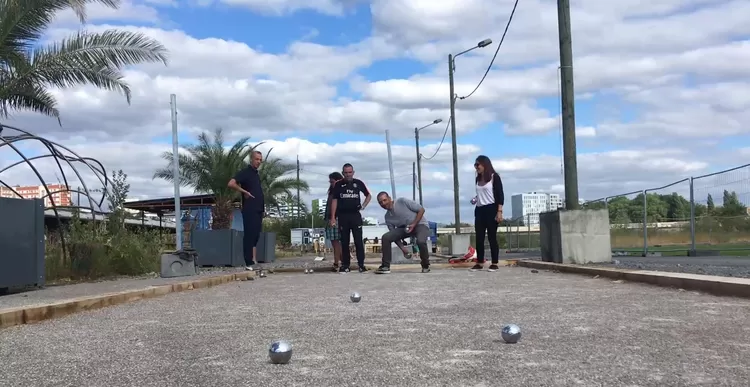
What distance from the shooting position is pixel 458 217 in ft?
98.0

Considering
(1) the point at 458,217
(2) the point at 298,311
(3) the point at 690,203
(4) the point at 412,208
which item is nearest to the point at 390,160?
(1) the point at 458,217

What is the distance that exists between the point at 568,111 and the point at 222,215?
17.0 metres

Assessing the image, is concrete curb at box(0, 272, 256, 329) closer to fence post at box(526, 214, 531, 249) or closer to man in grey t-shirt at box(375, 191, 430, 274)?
man in grey t-shirt at box(375, 191, 430, 274)

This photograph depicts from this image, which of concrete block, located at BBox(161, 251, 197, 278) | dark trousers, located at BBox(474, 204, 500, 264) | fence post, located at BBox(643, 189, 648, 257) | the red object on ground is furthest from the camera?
fence post, located at BBox(643, 189, 648, 257)


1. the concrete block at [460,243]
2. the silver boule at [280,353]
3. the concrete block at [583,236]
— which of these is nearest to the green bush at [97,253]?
the concrete block at [583,236]

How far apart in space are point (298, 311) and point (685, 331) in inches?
116

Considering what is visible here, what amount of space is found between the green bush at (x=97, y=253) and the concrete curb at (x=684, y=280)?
285 inches

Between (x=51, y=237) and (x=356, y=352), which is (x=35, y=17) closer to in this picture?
(x=51, y=237)

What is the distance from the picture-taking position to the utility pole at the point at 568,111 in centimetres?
1095

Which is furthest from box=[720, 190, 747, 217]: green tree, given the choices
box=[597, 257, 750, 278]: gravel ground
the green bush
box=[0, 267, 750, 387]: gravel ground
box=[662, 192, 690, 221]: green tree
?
the green bush

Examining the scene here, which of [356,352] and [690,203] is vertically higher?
[690,203]

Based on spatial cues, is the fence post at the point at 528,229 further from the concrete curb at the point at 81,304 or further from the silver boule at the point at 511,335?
the silver boule at the point at 511,335

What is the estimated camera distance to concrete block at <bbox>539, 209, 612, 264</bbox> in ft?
34.5

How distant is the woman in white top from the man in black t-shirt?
10.9 feet
